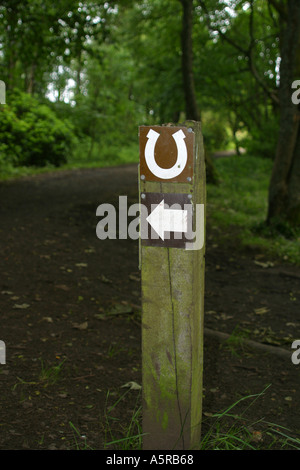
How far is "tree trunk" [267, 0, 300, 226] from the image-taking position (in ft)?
29.1

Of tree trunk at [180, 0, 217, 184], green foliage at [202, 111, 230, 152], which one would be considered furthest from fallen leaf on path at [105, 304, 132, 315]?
green foliage at [202, 111, 230, 152]

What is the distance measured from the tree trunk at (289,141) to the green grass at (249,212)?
0.37m

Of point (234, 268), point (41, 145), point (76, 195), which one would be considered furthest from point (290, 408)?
point (41, 145)

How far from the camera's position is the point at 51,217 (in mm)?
9070

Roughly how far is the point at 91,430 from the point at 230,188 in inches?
467

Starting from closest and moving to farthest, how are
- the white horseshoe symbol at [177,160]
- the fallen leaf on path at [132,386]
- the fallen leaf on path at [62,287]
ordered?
the white horseshoe symbol at [177,160], the fallen leaf on path at [132,386], the fallen leaf on path at [62,287]

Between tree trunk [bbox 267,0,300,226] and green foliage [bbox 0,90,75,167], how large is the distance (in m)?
6.87

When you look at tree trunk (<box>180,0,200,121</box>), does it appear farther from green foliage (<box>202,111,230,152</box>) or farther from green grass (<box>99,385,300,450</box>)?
green foliage (<box>202,111,230,152</box>)

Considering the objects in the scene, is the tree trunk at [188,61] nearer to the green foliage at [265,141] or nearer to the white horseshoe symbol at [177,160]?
the green foliage at [265,141]

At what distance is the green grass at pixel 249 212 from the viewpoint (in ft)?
27.9

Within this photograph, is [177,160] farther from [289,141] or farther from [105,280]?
[289,141]

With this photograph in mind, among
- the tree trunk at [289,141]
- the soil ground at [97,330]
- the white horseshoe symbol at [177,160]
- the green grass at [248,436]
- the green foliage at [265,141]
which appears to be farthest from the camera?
the green foliage at [265,141]

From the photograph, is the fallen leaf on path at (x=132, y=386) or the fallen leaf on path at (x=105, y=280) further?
the fallen leaf on path at (x=105, y=280)

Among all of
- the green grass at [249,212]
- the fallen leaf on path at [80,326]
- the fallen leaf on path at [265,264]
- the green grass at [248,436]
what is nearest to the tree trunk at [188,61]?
the green grass at [249,212]
